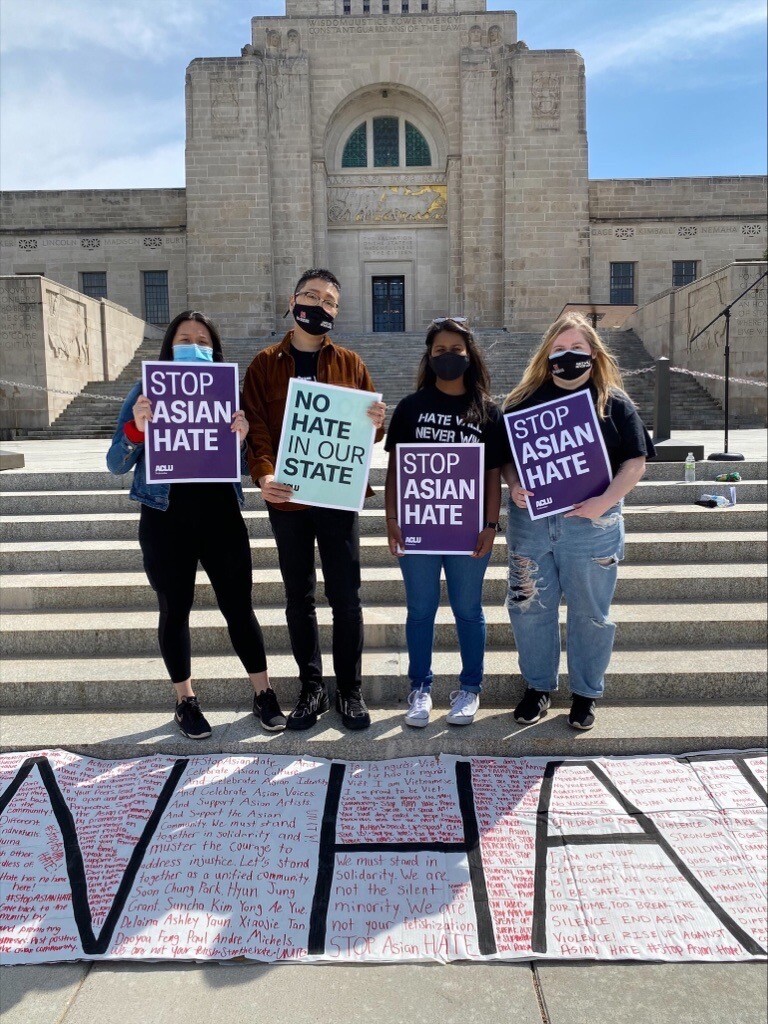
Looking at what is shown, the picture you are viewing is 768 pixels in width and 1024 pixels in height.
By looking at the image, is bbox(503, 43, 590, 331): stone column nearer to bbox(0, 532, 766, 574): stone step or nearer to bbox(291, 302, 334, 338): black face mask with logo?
bbox(0, 532, 766, 574): stone step

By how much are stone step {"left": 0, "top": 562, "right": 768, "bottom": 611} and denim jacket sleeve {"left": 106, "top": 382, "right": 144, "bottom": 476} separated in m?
1.57

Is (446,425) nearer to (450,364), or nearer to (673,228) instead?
(450,364)

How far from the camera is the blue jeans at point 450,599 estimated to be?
3.39 m

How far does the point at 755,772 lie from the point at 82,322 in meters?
17.1

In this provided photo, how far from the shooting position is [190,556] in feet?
10.9

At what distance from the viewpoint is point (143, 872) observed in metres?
2.57

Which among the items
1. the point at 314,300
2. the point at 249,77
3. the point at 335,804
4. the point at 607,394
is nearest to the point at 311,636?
the point at 335,804

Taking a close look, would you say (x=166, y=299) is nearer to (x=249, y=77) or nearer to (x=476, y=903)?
(x=249, y=77)

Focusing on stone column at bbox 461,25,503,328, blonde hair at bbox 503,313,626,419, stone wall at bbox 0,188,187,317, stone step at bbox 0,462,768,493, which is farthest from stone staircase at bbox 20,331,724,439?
blonde hair at bbox 503,313,626,419

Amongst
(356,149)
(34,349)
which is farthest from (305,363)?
(356,149)

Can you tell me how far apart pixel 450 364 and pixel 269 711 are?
1.94 metres

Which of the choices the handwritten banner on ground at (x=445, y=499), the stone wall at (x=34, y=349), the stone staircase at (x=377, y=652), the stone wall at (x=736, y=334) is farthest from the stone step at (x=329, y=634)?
the stone wall at (x=736, y=334)

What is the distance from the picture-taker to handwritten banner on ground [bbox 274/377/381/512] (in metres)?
3.24

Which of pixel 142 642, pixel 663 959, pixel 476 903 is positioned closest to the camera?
pixel 663 959
